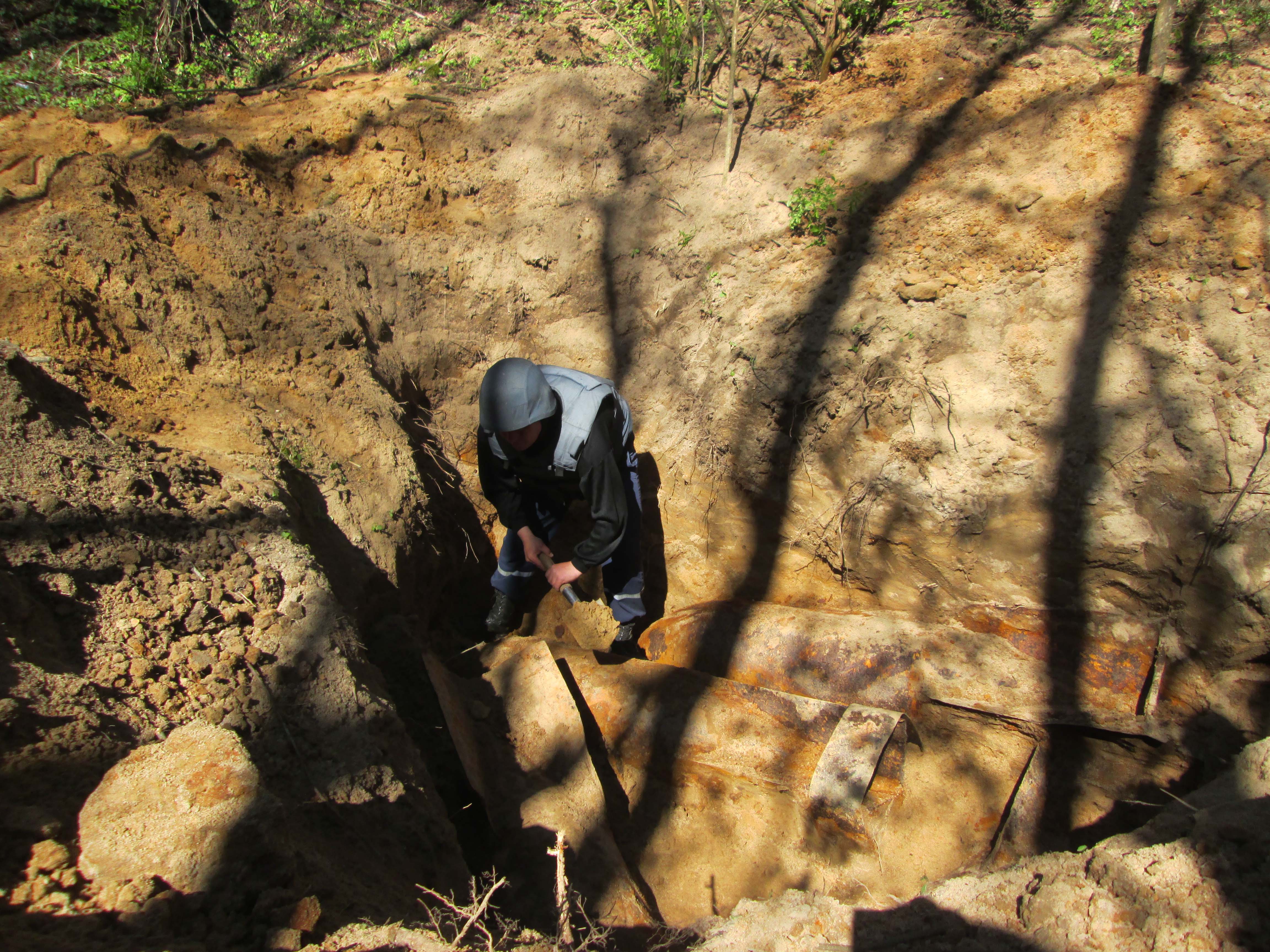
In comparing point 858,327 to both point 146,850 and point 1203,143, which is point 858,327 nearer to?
point 1203,143

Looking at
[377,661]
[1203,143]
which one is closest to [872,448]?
[1203,143]

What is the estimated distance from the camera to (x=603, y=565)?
10.9 feet

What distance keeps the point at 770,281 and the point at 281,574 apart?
2.74 m

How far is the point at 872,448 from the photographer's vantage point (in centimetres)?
302

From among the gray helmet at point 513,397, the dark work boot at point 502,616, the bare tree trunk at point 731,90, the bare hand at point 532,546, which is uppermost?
the bare tree trunk at point 731,90

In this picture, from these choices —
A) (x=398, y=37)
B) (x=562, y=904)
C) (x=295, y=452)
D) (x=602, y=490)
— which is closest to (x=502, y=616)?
(x=602, y=490)

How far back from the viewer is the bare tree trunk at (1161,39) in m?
2.94

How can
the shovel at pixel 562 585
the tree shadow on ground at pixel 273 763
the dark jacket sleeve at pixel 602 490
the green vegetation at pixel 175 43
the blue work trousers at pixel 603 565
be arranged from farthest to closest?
1. the green vegetation at pixel 175 43
2. the blue work trousers at pixel 603 565
3. the shovel at pixel 562 585
4. the dark jacket sleeve at pixel 602 490
5. the tree shadow on ground at pixel 273 763

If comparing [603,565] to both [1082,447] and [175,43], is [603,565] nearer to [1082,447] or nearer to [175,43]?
[1082,447]

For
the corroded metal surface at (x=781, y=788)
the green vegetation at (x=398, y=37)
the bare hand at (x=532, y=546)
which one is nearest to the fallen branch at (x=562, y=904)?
the corroded metal surface at (x=781, y=788)

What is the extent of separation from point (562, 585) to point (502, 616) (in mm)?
679

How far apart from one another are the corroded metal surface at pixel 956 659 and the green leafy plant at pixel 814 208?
2.04 meters

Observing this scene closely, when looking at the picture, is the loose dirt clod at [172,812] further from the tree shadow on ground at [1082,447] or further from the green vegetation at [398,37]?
the green vegetation at [398,37]

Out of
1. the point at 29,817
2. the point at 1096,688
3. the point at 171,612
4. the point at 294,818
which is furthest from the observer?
the point at 1096,688
